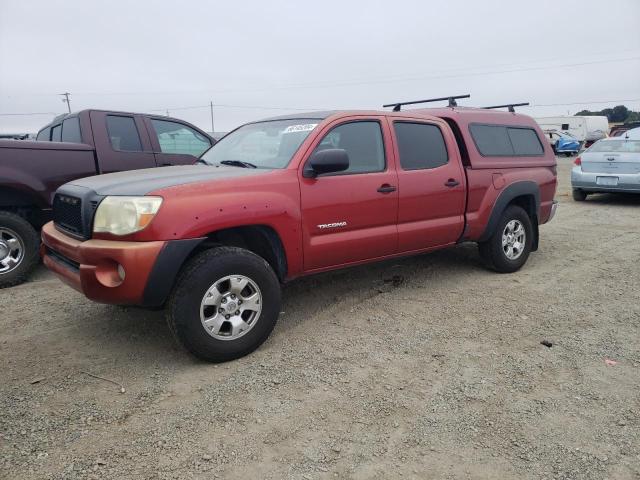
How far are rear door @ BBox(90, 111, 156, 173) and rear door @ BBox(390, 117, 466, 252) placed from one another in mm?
3240

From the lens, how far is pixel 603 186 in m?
10.3

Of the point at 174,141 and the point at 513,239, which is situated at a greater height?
the point at 174,141

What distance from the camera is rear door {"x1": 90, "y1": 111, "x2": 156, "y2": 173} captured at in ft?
18.6

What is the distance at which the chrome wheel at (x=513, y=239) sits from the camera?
542cm

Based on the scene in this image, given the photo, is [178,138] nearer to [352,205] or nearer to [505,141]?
[352,205]

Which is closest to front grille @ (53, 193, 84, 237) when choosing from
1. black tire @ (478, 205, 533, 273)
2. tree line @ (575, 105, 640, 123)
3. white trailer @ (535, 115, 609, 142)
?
black tire @ (478, 205, 533, 273)

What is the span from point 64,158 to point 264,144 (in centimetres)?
253

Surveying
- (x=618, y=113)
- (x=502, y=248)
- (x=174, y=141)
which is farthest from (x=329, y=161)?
(x=618, y=113)

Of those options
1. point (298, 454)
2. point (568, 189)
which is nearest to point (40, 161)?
point (298, 454)

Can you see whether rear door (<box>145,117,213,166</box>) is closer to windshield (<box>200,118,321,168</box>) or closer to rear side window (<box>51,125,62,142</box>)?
rear side window (<box>51,125,62,142</box>)

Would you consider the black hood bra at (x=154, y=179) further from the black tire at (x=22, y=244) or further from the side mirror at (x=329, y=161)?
the black tire at (x=22, y=244)

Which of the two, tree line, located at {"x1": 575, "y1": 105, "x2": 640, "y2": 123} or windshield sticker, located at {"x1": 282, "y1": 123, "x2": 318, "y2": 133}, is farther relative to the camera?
tree line, located at {"x1": 575, "y1": 105, "x2": 640, "y2": 123}

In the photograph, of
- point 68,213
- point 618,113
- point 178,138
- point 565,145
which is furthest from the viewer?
point 618,113

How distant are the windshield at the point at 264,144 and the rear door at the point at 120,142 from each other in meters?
1.73
